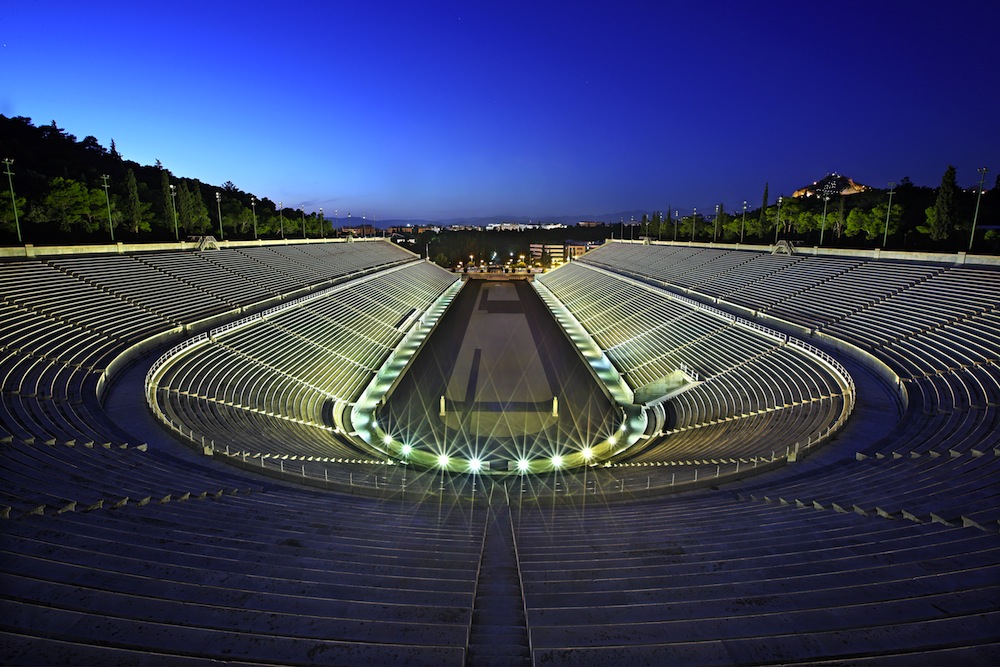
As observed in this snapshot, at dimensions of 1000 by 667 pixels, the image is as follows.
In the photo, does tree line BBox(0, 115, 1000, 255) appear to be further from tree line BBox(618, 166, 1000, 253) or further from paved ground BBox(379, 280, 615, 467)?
paved ground BBox(379, 280, 615, 467)

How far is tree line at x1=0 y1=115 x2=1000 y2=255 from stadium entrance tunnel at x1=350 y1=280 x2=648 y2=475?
21.5m

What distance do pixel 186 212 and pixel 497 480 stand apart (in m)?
49.4

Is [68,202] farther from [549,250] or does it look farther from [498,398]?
[549,250]

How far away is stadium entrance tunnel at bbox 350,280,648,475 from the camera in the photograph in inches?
610

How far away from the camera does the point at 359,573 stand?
6.07 m

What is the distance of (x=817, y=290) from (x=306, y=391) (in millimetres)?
26711

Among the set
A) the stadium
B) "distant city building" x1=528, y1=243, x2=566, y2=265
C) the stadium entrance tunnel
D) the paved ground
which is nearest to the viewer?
the stadium

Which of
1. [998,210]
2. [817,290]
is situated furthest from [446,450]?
[998,210]

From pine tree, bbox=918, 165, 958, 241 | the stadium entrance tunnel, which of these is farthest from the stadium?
pine tree, bbox=918, 165, 958, 241

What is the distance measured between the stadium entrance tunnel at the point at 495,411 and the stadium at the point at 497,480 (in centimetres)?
17

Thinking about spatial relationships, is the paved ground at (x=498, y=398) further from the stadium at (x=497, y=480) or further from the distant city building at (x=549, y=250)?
the distant city building at (x=549, y=250)

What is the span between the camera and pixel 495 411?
764 inches

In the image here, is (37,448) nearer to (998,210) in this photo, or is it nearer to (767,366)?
(767,366)

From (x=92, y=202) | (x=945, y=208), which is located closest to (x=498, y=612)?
(x=945, y=208)
